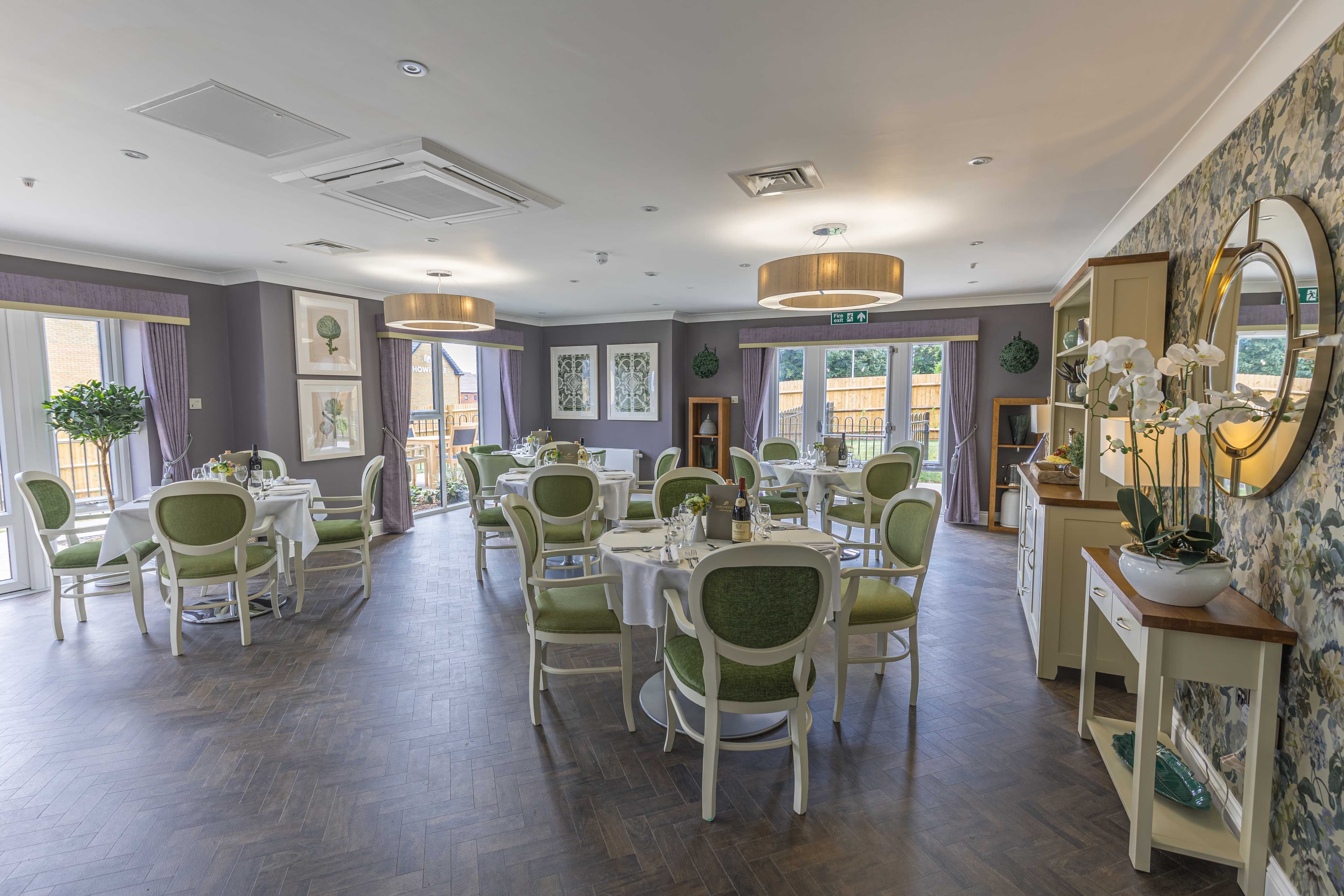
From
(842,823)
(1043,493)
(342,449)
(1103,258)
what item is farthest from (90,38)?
(342,449)

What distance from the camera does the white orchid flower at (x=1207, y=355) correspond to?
2.04 m

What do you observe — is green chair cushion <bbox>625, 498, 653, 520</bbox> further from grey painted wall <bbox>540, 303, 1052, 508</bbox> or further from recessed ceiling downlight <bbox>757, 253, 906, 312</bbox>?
grey painted wall <bbox>540, 303, 1052, 508</bbox>

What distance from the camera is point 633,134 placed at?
2.90 meters

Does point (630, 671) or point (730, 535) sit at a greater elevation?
point (730, 535)

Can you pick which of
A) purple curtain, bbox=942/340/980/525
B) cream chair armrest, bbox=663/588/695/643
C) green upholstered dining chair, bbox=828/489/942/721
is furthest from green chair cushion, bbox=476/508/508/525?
purple curtain, bbox=942/340/980/525

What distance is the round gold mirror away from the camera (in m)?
1.91

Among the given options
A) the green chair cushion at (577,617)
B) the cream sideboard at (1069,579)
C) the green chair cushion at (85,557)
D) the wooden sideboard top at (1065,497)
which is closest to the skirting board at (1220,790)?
the cream sideboard at (1069,579)

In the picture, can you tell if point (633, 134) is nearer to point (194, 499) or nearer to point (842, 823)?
point (842, 823)

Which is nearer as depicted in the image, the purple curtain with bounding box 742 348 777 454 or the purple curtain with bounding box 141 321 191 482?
the purple curtain with bounding box 141 321 191 482

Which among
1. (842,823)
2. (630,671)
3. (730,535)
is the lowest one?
(842,823)

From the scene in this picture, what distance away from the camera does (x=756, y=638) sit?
2.37 m

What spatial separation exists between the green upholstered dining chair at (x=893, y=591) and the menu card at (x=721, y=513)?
2.02ft

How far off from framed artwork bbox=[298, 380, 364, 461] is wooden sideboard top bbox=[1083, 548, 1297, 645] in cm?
697

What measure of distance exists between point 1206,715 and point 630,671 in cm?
245
